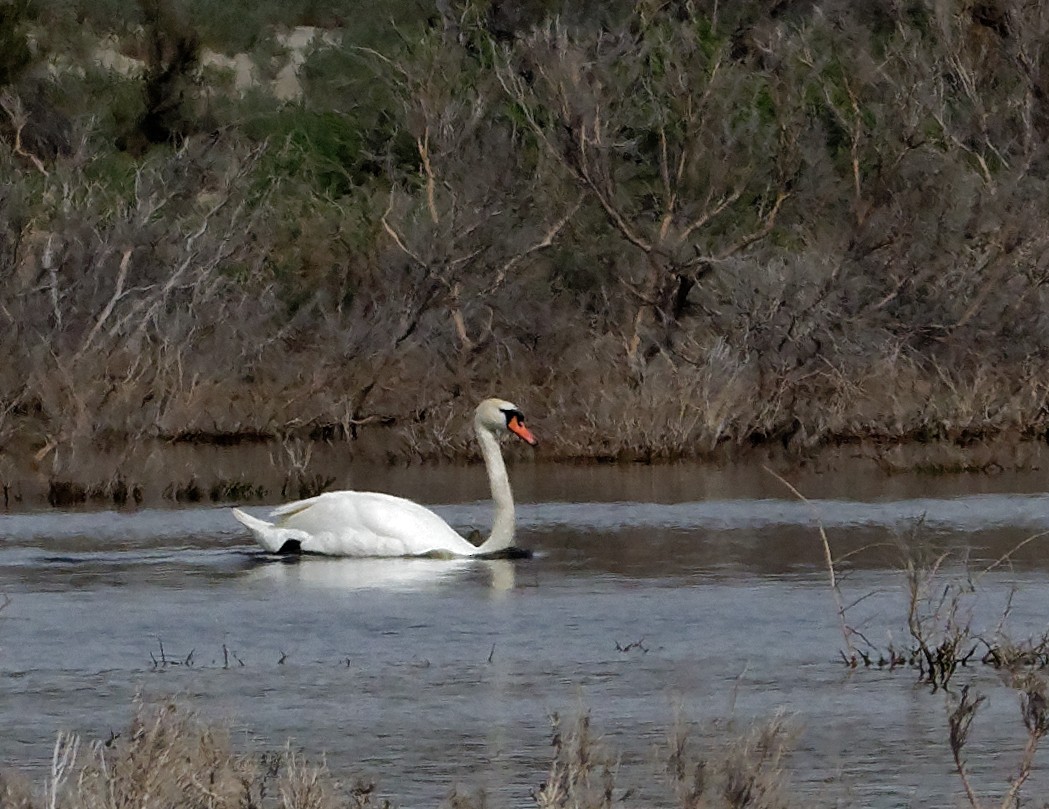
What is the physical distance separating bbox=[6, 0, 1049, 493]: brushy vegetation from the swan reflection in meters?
4.89

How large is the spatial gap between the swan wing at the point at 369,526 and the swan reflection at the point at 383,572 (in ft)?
0.25

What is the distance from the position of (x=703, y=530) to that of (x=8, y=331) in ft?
28.7

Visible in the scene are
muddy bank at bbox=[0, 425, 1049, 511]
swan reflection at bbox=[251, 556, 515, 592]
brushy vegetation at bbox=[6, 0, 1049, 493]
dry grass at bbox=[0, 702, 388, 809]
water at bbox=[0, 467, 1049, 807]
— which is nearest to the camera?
dry grass at bbox=[0, 702, 388, 809]

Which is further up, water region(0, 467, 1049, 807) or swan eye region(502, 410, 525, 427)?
swan eye region(502, 410, 525, 427)

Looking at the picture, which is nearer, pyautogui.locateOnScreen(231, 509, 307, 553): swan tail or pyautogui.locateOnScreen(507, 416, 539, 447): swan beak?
pyautogui.locateOnScreen(231, 509, 307, 553): swan tail

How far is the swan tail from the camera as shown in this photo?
14.6 meters

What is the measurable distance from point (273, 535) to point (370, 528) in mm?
616

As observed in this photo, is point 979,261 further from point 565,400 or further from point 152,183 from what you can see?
point 152,183

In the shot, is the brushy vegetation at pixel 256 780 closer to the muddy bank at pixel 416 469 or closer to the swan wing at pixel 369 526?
the swan wing at pixel 369 526

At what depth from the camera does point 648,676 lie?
9.92 meters

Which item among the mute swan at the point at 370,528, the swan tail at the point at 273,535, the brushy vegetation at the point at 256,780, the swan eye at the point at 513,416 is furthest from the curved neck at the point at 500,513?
the brushy vegetation at the point at 256,780

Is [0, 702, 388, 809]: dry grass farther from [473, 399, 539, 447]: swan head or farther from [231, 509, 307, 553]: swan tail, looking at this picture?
[473, 399, 539, 447]: swan head

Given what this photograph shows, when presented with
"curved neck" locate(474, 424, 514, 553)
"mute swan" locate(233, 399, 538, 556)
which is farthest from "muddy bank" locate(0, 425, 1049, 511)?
"mute swan" locate(233, 399, 538, 556)

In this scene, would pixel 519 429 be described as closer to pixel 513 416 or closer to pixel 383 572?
pixel 513 416
